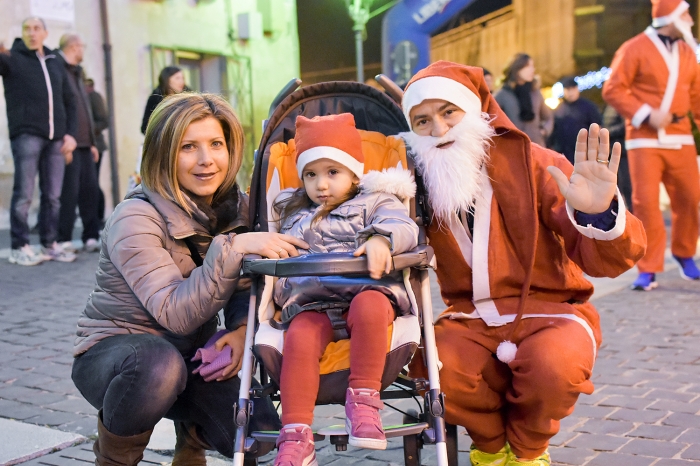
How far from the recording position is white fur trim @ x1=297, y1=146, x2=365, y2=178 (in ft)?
9.62

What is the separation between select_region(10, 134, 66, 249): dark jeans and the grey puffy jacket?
18.6 ft

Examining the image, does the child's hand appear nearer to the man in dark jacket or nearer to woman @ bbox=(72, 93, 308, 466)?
Answer: woman @ bbox=(72, 93, 308, 466)

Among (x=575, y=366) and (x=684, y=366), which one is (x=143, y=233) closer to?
(x=575, y=366)

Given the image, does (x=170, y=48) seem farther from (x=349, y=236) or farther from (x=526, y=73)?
(x=349, y=236)

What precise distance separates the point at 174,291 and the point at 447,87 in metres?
1.17

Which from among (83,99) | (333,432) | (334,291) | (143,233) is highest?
(83,99)

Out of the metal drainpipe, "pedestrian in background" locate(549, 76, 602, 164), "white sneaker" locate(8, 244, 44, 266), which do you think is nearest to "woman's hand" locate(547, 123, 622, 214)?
"white sneaker" locate(8, 244, 44, 266)

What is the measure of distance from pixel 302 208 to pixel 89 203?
22.1 ft

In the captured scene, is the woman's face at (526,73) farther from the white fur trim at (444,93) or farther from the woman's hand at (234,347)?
the woman's hand at (234,347)

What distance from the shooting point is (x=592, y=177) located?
9.21ft

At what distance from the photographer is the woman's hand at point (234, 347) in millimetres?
2893

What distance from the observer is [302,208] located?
305cm

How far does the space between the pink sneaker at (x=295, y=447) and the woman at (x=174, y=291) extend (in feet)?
1.24

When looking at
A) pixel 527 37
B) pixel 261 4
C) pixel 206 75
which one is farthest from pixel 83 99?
pixel 527 37
